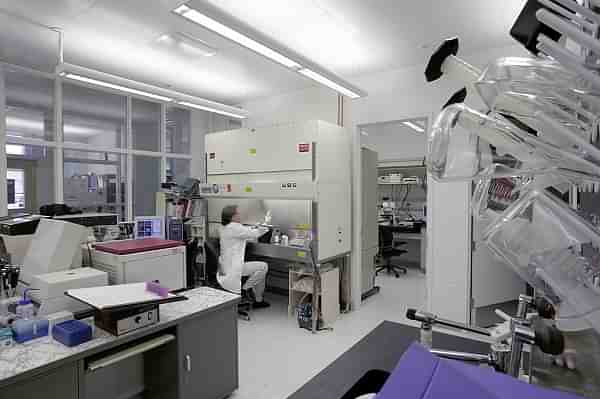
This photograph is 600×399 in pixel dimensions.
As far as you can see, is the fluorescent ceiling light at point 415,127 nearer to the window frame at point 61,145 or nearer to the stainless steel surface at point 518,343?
the window frame at point 61,145

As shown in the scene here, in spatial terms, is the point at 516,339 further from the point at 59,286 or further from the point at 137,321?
the point at 59,286

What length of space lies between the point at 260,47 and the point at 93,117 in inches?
142

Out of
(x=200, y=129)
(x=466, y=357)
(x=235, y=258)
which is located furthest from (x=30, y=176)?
(x=466, y=357)

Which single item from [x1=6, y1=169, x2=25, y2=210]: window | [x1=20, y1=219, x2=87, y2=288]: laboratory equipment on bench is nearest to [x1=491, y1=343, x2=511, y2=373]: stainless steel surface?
[x1=20, y1=219, x2=87, y2=288]: laboratory equipment on bench

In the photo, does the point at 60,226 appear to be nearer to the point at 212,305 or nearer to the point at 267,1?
the point at 212,305

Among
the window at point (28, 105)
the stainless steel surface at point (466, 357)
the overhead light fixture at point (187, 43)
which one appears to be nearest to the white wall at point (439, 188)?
the overhead light fixture at point (187, 43)

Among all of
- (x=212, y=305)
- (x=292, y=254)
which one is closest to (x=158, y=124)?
(x=292, y=254)

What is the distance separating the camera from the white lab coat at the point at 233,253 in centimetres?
395

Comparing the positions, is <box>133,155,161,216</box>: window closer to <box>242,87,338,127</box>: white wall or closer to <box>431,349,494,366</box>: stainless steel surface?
<box>242,87,338,127</box>: white wall

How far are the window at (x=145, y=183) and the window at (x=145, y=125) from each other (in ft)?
0.71

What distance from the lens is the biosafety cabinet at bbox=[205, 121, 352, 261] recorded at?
3773mm

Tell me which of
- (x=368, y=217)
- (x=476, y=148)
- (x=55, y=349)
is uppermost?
(x=476, y=148)

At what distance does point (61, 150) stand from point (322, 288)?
399 centimetres

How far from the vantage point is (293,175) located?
397 centimetres
